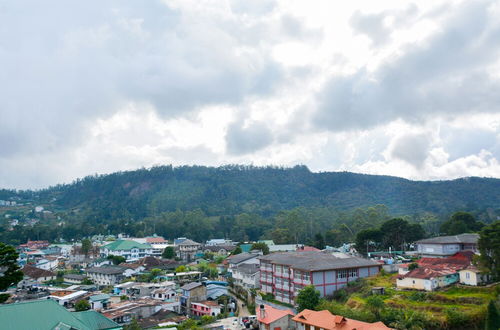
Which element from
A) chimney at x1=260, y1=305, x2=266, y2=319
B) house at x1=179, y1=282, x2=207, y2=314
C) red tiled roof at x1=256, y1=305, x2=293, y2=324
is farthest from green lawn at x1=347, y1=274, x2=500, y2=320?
house at x1=179, y1=282, x2=207, y2=314

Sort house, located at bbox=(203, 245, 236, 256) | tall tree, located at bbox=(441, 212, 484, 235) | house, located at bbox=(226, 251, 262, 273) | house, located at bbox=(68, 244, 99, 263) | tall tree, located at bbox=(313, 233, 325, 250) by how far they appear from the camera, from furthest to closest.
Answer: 1. house, located at bbox=(68, 244, 99, 263)
2. house, located at bbox=(203, 245, 236, 256)
3. tall tree, located at bbox=(313, 233, 325, 250)
4. house, located at bbox=(226, 251, 262, 273)
5. tall tree, located at bbox=(441, 212, 484, 235)

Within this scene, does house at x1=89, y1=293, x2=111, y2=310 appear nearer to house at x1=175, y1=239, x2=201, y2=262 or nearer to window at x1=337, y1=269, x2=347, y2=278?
window at x1=337, y1=269, x2=347, y2=278

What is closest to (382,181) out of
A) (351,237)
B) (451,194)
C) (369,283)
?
(451,194)

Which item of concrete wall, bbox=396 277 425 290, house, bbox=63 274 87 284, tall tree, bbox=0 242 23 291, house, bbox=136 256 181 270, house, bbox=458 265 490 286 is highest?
tall tree, bbox=0 242 23 291

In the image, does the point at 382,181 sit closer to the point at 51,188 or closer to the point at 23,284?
the point at 23,284

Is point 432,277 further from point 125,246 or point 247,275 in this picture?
point 125,246
